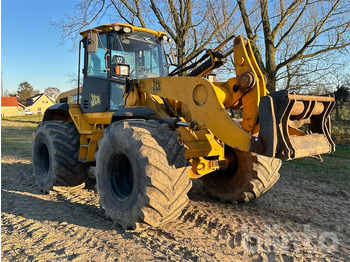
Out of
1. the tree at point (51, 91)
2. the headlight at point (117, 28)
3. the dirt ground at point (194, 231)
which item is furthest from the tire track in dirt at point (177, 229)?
the tree at point (51, 91)

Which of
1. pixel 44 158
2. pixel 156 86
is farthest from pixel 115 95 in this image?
pixel 44 158

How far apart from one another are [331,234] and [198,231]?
162cm

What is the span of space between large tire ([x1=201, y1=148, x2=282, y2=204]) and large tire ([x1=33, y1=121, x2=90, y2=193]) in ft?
8.78

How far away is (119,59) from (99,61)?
1.75ft

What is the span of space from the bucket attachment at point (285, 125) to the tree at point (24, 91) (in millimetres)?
87545

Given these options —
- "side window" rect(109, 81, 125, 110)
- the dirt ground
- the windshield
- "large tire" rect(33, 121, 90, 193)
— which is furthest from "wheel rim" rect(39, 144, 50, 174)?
the windshield

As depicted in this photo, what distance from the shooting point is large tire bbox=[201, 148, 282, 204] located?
4809 mm

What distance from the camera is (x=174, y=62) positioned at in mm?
5812

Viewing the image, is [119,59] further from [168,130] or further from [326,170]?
[326,170]

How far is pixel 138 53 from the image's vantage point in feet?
17.8

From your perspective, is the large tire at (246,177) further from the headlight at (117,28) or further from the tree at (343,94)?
the tree at (343,94)

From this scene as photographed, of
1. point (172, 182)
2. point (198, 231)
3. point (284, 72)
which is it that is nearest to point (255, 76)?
point (172, 182)

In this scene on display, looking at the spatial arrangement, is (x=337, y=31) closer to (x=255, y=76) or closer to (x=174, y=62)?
(x=174, y=62)

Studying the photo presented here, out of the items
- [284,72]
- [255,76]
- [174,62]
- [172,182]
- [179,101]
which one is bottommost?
[172,182]
